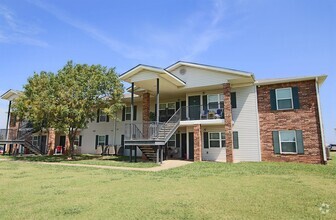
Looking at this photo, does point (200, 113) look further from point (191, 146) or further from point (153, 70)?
point (153, 70)

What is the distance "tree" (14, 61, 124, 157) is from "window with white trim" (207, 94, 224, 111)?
24.6 ft

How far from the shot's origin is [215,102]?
736 inches

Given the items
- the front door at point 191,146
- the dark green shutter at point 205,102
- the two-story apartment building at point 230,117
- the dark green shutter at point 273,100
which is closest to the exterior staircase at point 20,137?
the two-story apartment building at point 230,117

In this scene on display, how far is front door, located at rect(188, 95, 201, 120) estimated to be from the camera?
1855cm

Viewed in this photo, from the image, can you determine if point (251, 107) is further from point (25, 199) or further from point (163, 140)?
point (25, 199)


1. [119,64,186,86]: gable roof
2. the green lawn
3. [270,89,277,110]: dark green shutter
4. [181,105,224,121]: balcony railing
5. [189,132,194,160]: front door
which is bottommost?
the green lawn

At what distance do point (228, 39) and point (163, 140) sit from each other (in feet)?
24.7

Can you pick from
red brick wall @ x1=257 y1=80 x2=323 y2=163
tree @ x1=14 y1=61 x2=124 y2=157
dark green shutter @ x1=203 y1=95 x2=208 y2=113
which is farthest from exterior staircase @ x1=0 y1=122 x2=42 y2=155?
red brick wall @ x1=257 y1=80 x2=323 y2=163

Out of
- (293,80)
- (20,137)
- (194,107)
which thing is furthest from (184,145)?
(20,137)

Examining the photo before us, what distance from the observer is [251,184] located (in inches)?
324

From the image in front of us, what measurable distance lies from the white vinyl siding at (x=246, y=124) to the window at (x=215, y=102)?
114 centimetres

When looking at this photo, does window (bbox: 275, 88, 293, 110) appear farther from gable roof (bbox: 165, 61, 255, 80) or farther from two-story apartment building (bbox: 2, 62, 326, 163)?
gable roof (bbox: 165, 61, 255, 80)

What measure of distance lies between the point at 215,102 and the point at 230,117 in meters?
2.37

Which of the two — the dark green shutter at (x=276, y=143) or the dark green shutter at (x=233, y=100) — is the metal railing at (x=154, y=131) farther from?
the dark green shutter at (x=276, y=143)
